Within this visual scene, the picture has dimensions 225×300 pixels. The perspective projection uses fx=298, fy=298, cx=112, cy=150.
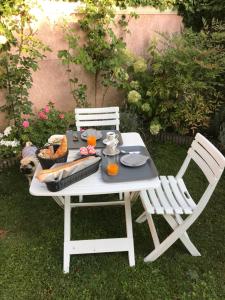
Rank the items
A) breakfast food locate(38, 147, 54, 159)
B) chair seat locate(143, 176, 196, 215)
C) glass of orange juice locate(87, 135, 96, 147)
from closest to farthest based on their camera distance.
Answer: breakfast food locate(38, 147, 54, 159)
chair seat locate(143, 176, 196, 215)
glass of orange juice locate(87, 135, 96, 147)

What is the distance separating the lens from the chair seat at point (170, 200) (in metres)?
2.57

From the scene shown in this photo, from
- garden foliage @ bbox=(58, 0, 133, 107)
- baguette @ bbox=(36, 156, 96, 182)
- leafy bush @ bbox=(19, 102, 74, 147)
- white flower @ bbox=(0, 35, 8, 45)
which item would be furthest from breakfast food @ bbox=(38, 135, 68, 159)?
garden foliage @ bbox=(58, 0, 133, 107)

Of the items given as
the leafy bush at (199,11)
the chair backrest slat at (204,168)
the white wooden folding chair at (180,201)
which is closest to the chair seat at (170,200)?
the white wooden folding chair at (180,201)

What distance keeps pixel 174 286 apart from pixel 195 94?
2.97 m

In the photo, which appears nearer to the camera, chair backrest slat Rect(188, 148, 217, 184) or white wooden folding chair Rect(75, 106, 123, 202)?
chair backrest slat Rect(188, 148, 217, 184)

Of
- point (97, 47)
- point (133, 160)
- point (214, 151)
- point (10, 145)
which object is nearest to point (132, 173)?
point (133, 160)

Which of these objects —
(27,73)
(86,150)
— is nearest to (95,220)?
(86,150)

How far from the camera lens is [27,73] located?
4.22 m

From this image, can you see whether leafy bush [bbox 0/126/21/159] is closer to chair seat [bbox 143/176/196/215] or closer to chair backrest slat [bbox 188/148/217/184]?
chair seat [bbox 143/176/196/215]

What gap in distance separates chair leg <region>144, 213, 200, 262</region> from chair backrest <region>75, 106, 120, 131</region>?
4.81 ft

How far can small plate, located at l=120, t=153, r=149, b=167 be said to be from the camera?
2.49 meters

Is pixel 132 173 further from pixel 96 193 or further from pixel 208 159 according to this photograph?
pixel 208 159

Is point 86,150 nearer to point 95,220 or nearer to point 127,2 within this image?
point 95,220

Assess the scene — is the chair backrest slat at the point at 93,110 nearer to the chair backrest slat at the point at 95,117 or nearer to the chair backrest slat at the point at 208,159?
the chair backrest slat at the point at 95,117
